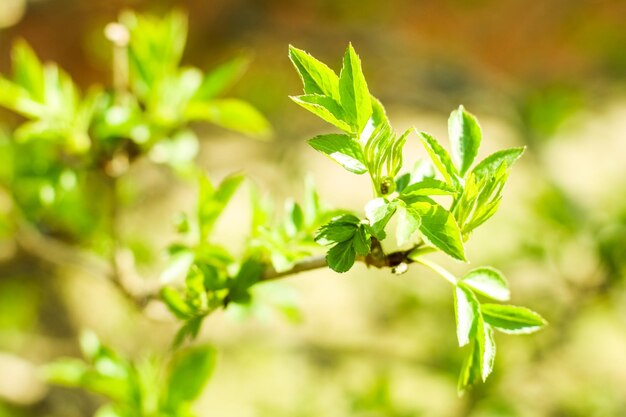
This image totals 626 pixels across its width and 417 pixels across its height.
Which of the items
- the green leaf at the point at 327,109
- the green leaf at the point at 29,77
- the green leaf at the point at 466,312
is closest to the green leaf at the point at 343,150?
the green leaf at the point at 327,109

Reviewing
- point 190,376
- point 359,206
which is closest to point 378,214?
point 190,376

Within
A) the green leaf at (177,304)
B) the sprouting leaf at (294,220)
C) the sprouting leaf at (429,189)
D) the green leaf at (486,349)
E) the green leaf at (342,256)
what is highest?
the sprouting leaf at (429,189)

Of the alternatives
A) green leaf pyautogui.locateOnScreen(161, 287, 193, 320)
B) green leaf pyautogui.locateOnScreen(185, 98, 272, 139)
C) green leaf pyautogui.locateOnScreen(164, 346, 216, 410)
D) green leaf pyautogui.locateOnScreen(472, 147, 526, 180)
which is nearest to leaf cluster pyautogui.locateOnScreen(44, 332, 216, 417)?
green leaf pyautogui.locateOnScreen(164, 346, 216, 410)

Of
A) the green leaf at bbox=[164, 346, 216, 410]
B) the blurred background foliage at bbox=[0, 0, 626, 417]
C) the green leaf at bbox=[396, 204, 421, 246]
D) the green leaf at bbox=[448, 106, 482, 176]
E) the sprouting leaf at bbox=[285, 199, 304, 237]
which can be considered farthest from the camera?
the blurred background foliage at bbox=[0, 0, 626, 417]

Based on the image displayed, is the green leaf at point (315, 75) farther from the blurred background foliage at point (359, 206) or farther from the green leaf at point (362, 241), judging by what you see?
the blurred background foliage at point (359, 206)

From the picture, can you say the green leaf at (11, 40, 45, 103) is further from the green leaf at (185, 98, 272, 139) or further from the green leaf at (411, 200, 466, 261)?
the green leaf at (411, 200, 466, 261)

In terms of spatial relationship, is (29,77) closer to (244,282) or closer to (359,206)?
(244,282)
